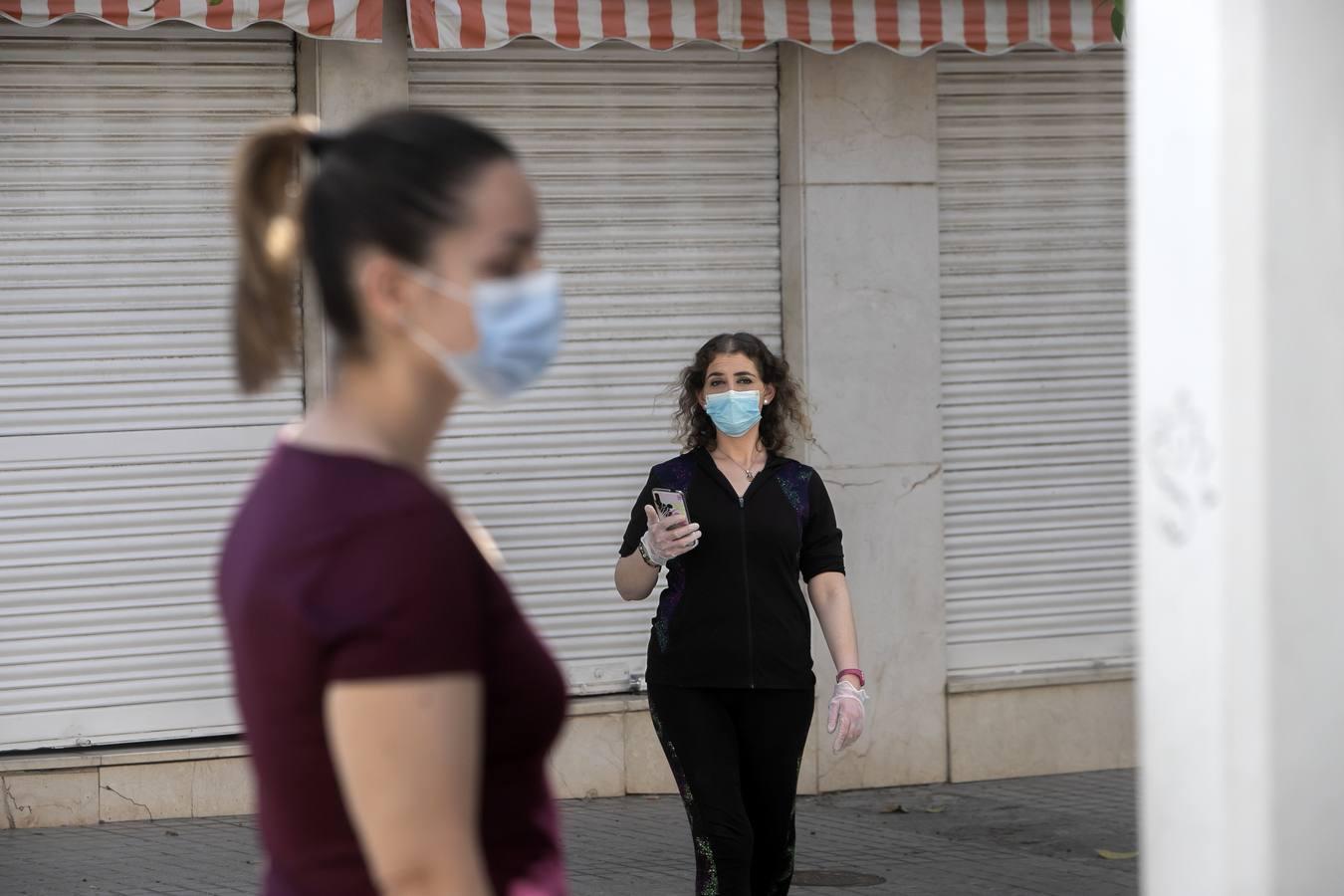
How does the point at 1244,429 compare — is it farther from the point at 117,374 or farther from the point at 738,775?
the point at 117,374

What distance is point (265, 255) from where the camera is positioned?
2.31m

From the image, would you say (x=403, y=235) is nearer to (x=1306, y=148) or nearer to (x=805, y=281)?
(x=1306, y=148)

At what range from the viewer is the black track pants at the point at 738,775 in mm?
5832

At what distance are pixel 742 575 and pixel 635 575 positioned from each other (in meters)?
0.37

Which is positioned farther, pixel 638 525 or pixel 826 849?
pixel 826 849

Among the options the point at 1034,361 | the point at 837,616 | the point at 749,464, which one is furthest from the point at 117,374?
the point at 1034,361

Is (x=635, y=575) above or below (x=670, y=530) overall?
below

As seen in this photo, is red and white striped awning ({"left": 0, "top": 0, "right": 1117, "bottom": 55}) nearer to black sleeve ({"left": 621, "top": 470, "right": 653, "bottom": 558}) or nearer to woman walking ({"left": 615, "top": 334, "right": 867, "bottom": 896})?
woman walking ({"left": 615, "top": 334, "right": 867, "bottom": 896})

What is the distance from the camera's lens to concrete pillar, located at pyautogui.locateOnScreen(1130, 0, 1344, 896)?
103 inches

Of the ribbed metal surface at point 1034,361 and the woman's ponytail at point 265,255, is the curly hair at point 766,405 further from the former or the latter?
the woman's ponytail at point 265,255

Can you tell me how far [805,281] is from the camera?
9.67m

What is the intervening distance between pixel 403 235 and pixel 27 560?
23.6 feet

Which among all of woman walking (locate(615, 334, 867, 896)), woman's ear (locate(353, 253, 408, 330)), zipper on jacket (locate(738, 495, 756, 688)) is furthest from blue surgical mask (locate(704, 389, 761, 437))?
woman's ear (locate(353, 253, 408, 330))

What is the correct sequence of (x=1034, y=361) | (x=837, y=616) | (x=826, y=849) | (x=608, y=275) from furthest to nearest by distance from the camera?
1. (x=1034, y=361)
2. (x=608, y=275)
3. (x=826, y=849)
4. (x=837, y=616)
